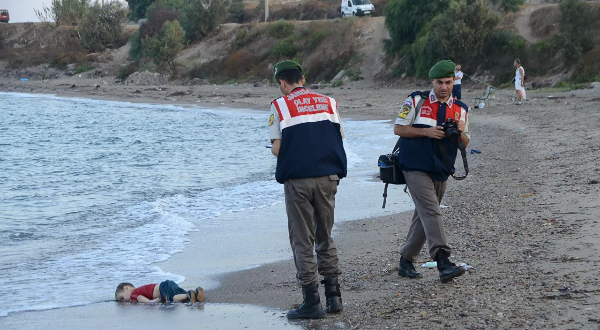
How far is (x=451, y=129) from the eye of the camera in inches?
209

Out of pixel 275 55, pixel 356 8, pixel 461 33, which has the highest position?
pixel 356 8

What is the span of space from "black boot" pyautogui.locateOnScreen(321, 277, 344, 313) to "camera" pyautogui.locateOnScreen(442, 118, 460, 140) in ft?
4.48

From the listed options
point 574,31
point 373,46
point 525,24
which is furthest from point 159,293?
point 373,46

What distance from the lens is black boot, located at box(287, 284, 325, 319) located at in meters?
5.00

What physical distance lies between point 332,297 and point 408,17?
36.6m

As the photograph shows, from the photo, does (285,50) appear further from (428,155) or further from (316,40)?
(428,155)

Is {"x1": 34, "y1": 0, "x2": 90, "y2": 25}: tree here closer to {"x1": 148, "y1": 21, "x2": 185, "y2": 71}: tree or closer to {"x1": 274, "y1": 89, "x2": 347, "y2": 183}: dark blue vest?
{"x1": 148, "y1": 21, "x2": 185, "y2": 71}: tree

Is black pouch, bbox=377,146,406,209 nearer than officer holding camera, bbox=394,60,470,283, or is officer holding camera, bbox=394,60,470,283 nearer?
officer holding camera, bbox=394,60,470,283

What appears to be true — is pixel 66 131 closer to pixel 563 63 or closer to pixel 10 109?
pixel 10 109

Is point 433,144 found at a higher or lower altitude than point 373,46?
lower

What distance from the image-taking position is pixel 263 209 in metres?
10.4

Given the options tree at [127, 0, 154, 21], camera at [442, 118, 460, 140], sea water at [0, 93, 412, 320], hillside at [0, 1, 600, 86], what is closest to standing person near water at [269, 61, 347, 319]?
camera at [442, 118, 460, 140]

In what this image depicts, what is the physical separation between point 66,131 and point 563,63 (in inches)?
827

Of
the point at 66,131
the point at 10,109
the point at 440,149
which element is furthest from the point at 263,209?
the point at 10,109
